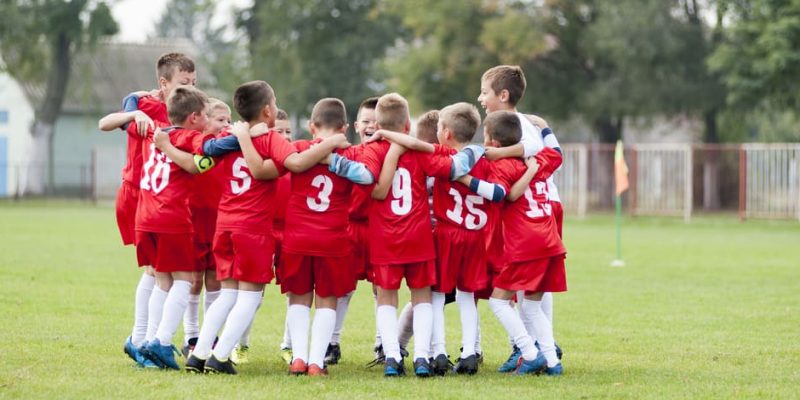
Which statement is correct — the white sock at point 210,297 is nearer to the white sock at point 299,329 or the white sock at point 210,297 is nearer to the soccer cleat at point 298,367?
the white sock at point 299,329

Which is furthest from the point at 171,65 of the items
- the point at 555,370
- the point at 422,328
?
the point at 555,370

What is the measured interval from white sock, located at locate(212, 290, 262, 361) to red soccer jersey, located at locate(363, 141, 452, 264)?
2.89ft

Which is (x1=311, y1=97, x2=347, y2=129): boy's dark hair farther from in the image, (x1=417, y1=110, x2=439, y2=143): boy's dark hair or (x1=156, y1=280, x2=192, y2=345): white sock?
(x1=156, y1=280, x2=192, y2=345): white sock

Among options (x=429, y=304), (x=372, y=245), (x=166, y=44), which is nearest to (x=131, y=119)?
(x=372, y=245)

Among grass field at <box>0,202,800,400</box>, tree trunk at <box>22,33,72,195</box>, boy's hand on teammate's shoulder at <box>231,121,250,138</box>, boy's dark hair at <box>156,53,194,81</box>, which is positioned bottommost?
grass field at <box>0,202,800,400</box>

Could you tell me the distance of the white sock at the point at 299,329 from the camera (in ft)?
26.3

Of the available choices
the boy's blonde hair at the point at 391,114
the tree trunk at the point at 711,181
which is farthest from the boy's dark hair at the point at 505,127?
the tree trunk at the point at 711,181

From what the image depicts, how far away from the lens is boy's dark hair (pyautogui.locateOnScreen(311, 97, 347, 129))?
796 cm

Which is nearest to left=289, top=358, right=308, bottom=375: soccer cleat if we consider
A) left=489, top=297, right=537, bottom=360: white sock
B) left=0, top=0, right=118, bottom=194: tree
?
left=489, top=297, right=537, bottom=360: white sock

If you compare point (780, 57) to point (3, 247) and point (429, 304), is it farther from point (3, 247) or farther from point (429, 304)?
point (429, 304)

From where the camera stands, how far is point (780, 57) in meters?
32.0

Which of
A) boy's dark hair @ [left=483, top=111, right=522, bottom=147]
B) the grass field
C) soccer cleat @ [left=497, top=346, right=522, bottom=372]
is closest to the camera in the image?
the grass field

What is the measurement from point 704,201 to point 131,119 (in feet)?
102

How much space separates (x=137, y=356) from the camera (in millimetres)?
8289
